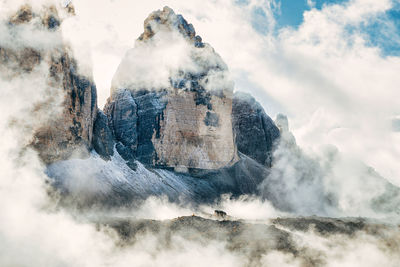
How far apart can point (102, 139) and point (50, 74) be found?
8718mm

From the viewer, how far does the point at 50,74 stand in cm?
2783

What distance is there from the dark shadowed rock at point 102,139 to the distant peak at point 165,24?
572 inches

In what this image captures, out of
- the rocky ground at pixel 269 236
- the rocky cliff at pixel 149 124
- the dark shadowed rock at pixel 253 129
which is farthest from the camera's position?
the dark shadowed rock at pixel 253 129

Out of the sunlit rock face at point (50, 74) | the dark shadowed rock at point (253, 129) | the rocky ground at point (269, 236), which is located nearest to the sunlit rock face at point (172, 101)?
the sunlit rock face at point (50, 74)

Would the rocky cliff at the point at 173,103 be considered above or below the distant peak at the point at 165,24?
below

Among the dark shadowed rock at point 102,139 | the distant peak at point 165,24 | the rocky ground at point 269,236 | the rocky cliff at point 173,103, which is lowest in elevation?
the rocky ground at point 269,236

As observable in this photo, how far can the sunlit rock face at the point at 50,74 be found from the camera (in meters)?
26.3

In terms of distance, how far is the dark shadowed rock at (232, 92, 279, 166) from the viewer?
179 ft

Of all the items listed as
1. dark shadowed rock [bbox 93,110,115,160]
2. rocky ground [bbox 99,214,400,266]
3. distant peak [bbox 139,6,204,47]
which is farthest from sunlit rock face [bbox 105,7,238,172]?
rocky ground [bbox 99,214,400,266]

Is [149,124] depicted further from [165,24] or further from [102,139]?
[165,24]

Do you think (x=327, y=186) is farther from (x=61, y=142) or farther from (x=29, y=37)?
(x=29, y=37)

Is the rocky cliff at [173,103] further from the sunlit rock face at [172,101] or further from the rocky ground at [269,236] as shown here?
the rocky ground at [269,236]

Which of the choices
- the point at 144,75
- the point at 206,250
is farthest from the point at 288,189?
the point at 206,250

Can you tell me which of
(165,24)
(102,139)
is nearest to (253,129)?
(165,24)
